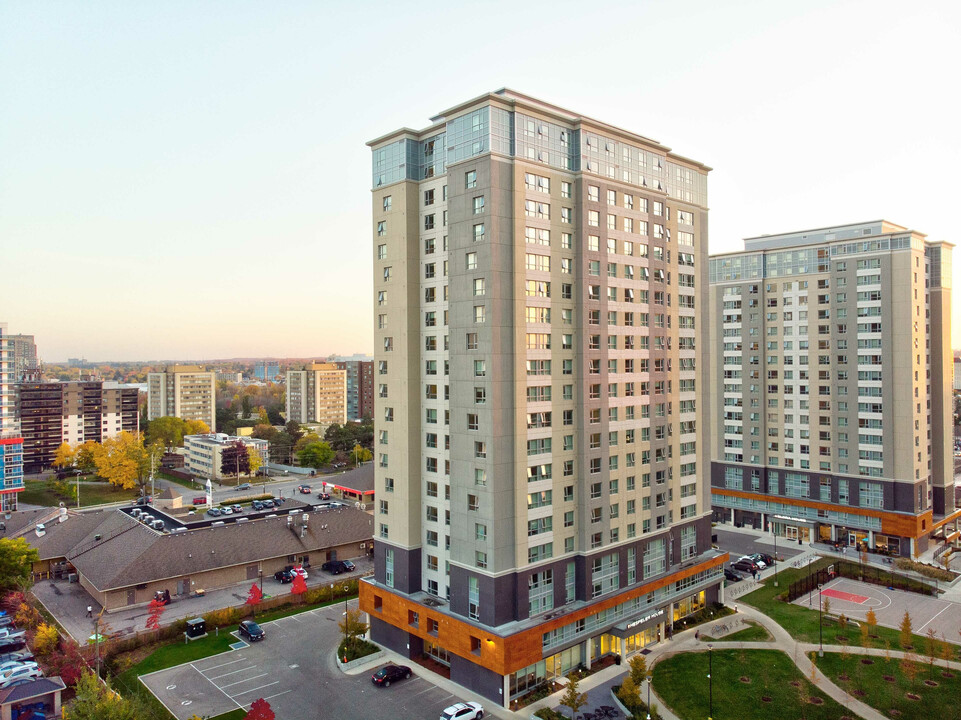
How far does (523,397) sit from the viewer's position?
4481 centimetres

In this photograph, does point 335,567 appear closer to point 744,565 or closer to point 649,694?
point 649,694

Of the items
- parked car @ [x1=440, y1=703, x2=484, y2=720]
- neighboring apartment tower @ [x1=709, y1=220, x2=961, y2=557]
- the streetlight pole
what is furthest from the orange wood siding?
neighboring apartment tower @ [x1=709, y1=220, x2=961, y2=557]

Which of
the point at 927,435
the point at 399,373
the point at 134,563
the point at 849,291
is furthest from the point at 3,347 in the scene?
the point at 927,435

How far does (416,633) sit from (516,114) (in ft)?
130

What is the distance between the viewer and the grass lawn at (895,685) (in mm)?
41844

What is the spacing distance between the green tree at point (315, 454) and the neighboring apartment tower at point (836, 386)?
91023mm

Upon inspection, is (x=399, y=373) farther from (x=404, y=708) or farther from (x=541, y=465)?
(x=404, y=708)

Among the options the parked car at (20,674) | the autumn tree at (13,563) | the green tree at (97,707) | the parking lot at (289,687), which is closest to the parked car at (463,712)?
the parking lot at (289,687)

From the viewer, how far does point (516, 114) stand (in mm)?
44906

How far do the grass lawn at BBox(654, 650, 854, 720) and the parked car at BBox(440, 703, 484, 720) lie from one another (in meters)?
13.4

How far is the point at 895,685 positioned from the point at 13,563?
73151 millimetres

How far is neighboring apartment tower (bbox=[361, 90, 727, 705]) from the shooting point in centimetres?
4391

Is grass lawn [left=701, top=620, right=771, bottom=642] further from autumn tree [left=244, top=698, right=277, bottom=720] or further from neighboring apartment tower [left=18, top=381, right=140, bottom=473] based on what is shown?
neighboring apartment tower [left=18, top=381, right=140, bottom=473]

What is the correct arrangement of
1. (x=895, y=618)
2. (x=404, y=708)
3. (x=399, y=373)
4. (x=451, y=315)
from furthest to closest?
(x=895, y=618) → (x=399, y=373) → (x=451, y=315) → (x=404, y=708)
